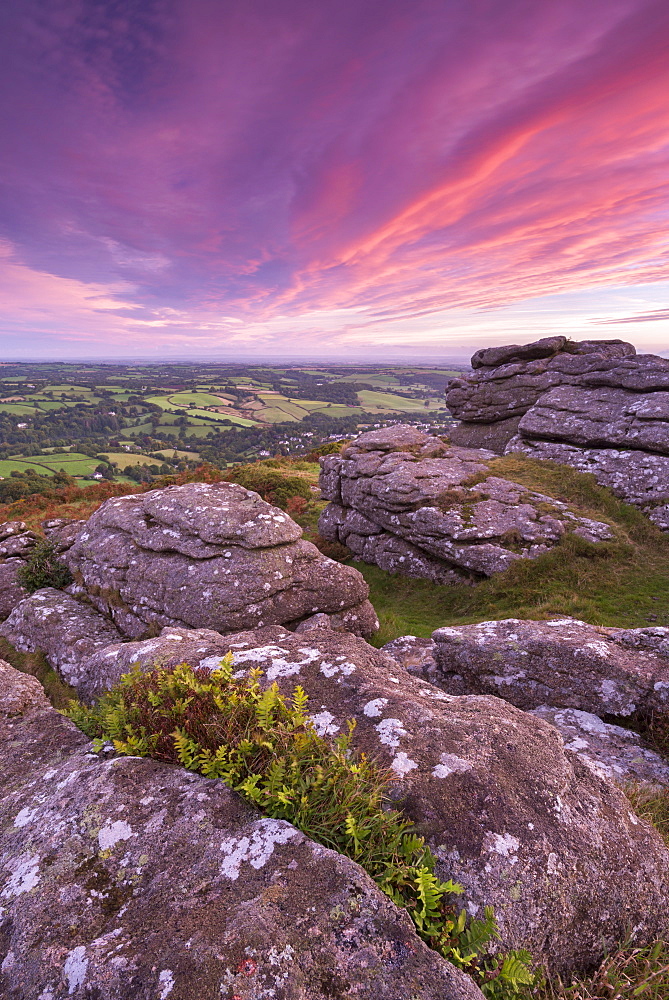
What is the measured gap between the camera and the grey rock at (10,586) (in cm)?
1458

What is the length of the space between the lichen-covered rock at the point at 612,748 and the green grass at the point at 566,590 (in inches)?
241

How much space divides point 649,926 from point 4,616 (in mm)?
18306

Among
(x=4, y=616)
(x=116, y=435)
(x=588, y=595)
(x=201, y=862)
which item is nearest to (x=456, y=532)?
(x=588, y=595)

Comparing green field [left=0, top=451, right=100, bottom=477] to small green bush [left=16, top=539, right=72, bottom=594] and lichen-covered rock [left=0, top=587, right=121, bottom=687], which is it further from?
lichen-covered rock [left=0, top=587, right=121, bottom=687]

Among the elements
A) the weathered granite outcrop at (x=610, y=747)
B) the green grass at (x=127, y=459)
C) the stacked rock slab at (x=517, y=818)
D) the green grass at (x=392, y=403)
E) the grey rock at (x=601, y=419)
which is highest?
the grey rock at (x=601, y=419)

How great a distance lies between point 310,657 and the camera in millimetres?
6438

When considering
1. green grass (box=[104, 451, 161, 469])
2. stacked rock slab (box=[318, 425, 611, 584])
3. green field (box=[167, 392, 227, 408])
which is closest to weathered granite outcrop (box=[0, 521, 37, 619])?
stacked rock slab (box=[318, 425, 611, 584])

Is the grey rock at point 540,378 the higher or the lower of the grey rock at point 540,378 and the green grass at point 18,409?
the higher

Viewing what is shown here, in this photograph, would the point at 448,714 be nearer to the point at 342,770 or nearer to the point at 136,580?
the point at 342,770

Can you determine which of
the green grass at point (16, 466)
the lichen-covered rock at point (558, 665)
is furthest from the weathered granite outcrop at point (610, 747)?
the green grass at point (16, 466)

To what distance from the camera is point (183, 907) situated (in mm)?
2973

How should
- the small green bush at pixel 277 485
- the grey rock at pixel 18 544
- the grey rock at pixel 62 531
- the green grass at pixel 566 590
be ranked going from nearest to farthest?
1. the green grass at pixel 566 590
2. the grey rock at pixel 18 544
3. the grey rock at pixel 62 531
4. the small green bush at pixel 277 485

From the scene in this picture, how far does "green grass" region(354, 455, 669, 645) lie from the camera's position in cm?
1336

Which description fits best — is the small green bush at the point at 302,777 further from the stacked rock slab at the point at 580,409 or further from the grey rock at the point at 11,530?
the stacked rock slab at the point at 580,409
